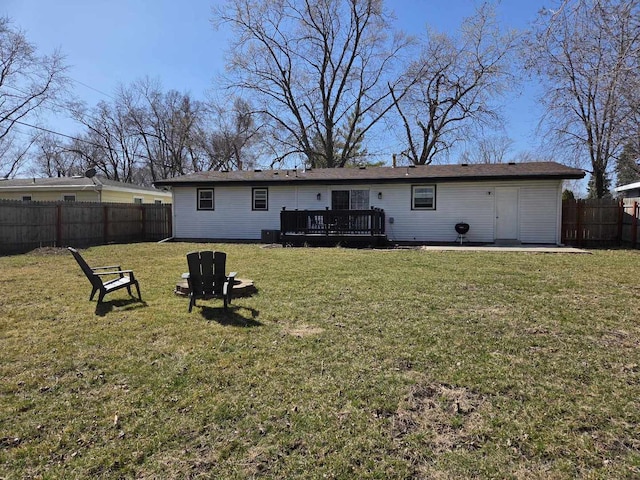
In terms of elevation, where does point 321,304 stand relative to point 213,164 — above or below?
below

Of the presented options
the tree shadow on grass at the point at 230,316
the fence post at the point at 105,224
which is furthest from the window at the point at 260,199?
the tree shadow on grass at the point at 230,316

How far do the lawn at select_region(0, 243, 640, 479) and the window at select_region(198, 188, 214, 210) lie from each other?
465 inches

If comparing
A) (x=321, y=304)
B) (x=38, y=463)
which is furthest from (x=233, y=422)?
(x=321, y=304)

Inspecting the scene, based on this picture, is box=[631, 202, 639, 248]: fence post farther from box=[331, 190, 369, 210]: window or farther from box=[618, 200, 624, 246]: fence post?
box=[331, 190, 369, 210]: window

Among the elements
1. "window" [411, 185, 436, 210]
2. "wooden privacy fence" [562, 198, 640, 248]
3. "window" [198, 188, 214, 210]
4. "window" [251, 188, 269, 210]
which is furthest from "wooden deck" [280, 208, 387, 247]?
"wooden privacy fence" [562, 198, 640, 248]

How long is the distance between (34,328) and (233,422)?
11.5 ft

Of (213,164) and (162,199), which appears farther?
(213,164)

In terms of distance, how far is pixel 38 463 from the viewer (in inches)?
91.2

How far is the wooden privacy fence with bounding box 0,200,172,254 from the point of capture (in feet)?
44.8

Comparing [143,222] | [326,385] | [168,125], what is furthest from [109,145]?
[326,385]

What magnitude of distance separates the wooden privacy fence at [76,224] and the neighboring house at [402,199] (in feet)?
7.34

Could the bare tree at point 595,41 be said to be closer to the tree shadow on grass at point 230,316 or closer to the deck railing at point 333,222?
the tree shadow on grass at point 230,316

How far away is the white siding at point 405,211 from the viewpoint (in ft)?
48.1

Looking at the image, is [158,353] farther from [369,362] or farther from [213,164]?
[213,164]
